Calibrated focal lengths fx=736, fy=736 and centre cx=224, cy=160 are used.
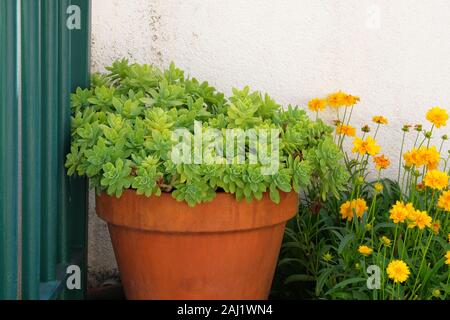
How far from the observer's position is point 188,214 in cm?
214

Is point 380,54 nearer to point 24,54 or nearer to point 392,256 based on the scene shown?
point 392,256

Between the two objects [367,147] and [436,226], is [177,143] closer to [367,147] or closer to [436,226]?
[367,147]

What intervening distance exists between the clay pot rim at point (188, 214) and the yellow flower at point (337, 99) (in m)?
0.66

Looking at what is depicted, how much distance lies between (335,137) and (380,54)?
0.36 meters

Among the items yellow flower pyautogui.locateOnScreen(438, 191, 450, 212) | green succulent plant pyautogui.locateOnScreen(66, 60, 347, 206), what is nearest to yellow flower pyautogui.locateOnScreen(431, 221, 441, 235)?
yellow flower pyautogui.locateOnScreen(438, 191, 450, 212)

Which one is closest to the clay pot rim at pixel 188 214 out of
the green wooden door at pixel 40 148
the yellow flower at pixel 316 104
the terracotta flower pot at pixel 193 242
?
the terracotta flower pot at pixel 193 242

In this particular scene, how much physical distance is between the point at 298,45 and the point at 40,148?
115cm

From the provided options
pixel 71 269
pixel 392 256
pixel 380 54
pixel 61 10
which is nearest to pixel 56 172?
pixel 71 269

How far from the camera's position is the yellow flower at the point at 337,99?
2.72 metres

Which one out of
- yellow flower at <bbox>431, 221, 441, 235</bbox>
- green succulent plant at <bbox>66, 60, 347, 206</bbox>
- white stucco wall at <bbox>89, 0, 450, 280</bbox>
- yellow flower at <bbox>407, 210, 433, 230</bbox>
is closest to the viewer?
green succulent plant at <bbox>66, 60, 347, 206</bbox>

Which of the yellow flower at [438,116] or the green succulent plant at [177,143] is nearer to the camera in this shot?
the green succulent plant at [177,143]

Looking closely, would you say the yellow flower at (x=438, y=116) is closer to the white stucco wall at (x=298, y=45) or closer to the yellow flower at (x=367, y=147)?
the yellow flower at (x=367, y=147)

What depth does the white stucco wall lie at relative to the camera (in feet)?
9.15

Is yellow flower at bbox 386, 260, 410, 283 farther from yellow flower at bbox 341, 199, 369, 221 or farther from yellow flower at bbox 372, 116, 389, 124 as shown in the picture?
yellow flower at bbox 372, 116, 389, 124
